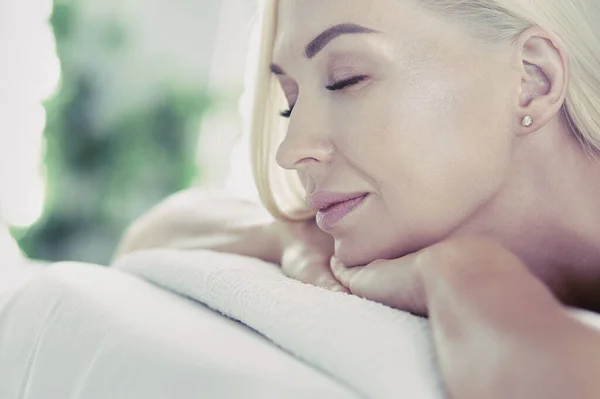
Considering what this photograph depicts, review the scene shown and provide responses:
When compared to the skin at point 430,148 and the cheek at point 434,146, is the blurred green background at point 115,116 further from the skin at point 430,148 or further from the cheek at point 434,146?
the cheek at point 434,146

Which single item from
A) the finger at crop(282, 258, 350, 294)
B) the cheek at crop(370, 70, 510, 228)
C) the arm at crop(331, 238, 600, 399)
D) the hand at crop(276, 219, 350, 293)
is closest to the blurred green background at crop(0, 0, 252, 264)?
the hand at crop(276, 219, 350, 293)

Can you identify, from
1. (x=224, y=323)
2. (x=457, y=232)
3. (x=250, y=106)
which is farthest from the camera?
(x=250, y=106)

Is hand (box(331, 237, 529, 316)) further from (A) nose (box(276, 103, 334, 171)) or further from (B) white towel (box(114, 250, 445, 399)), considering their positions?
(A) nose (box(276, 103, 334, 171))

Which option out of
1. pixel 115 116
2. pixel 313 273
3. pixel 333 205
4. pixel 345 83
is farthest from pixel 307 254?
pixel 115 116

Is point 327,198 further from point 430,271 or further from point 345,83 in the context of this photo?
point 430,271

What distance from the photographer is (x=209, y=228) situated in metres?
1.46

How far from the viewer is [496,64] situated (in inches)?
36.6

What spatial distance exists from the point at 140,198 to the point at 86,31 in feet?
2.14

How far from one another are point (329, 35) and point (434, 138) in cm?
18

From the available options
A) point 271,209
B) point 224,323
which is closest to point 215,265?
point 224,323

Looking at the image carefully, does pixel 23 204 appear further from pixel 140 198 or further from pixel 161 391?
pixel 161 391

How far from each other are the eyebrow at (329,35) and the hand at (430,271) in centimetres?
27

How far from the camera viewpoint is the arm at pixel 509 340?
53 cm

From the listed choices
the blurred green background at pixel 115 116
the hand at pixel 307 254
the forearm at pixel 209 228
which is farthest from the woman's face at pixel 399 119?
the blurred green background at pixel 115 116
